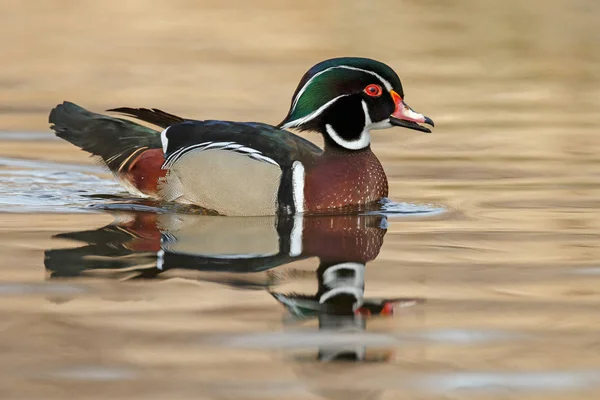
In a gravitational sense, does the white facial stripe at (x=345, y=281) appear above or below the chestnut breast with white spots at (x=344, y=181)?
below

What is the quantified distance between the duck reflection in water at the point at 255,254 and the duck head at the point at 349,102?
0.67 meters

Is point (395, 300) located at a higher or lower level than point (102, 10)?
lower

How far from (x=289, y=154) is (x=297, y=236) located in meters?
0.91

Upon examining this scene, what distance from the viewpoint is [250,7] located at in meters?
19.9

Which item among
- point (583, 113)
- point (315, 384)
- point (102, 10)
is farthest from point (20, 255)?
point (102, 10)

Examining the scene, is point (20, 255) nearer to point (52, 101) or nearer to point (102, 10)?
point (52, 101)

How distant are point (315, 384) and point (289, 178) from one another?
3.41 m

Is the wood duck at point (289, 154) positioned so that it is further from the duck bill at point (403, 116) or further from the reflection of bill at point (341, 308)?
the reflection of bill at point (341, 308)

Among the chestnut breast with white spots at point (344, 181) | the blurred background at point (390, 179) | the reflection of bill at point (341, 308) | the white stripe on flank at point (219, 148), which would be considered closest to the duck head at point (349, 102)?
the chestnut breast with white spots at point (344, 181)

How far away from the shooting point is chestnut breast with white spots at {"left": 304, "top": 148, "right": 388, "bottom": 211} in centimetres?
768

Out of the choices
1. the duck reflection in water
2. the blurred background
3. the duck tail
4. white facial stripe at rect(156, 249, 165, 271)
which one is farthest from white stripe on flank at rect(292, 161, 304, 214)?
white facial stripe at rect(156, 249, 165, 271)

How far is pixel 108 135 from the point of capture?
331 inches

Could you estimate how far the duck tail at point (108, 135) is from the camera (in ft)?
27.2

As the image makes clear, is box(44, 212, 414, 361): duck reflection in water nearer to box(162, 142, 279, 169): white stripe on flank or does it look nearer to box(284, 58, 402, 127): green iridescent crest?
box(162, 142, 279, 169): white stripe on flank
